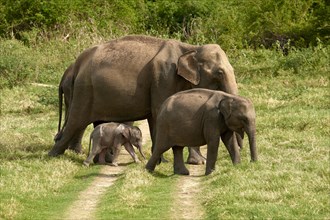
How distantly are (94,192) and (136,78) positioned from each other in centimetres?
363

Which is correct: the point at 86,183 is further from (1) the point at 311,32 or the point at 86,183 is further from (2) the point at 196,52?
(1) the point at 311,32

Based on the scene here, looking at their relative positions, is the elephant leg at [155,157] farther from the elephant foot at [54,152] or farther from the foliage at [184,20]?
the foliage at [184,20]

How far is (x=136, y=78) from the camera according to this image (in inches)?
617

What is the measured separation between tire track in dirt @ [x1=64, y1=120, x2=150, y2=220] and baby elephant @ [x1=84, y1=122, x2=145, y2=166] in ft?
0.85

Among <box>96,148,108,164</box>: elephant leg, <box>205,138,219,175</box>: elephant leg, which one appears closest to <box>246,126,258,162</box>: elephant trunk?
<box>205,138,219,175</box>: elephant leg

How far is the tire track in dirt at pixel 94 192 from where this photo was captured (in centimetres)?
1074

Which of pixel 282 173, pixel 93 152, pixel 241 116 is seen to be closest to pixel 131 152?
pixel 93 152

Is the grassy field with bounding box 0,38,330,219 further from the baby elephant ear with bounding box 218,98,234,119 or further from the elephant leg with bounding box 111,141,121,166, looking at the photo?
the baby elephant ear with bounding box 218,98,234,119

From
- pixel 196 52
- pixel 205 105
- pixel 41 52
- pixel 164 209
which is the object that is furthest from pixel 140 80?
pixel 41 52

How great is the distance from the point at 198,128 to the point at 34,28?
68.8 ft

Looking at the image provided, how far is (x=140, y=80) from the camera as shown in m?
15.7

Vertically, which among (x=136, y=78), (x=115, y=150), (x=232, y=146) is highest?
(x=136, y=78)

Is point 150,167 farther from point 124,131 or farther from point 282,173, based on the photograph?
point 282,173

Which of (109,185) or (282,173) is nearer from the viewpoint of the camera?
(282,173)
